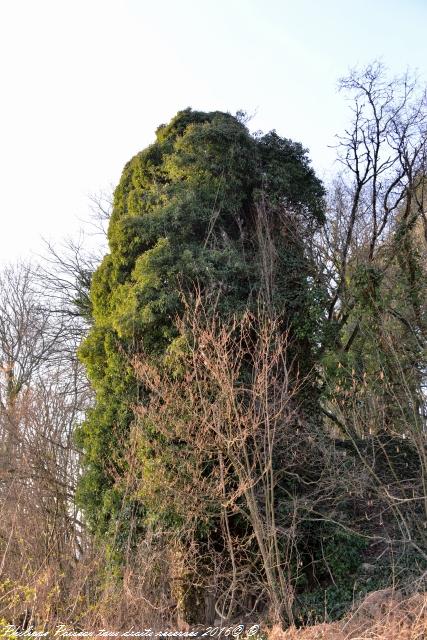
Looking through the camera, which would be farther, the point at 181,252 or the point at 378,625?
the point at 181,252

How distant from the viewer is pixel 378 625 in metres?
7.07

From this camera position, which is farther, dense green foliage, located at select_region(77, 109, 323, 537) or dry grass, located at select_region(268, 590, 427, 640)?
dense green foliage, located at select_region(77, 109, 323, 537)

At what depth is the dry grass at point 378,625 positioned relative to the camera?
679 centimetres

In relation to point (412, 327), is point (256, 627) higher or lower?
lower

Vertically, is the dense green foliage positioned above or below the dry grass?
above

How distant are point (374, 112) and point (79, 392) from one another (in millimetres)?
10160

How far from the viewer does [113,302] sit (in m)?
12.9

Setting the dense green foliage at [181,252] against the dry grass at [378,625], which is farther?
the dense green foliage at [181,252]

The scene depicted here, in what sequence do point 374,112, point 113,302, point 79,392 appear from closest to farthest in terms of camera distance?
1. point 113,302
2. point 374,112
3. point 79,392

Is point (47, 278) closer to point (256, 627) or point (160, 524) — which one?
point (160, 524)

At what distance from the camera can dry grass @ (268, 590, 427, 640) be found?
22.3ft

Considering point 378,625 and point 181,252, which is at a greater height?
point 181,252

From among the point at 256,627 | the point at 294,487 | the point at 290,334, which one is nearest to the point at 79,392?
the point at 290,334

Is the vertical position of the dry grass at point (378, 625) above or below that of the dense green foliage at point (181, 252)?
below
